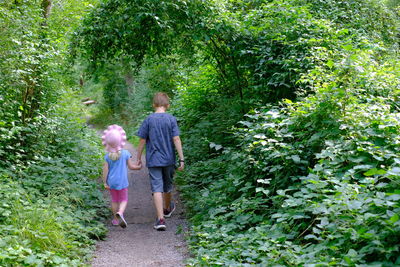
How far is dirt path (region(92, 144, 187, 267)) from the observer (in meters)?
4.83

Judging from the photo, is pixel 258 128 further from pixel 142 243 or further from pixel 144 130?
pixel 142 243

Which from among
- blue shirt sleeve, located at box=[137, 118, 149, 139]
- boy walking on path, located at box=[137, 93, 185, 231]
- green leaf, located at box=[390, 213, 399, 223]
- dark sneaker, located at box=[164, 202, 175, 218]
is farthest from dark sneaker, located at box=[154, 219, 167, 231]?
green leaf, located at box=[390, 213, 399, 223]

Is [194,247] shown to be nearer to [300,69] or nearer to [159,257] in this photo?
[159,257]

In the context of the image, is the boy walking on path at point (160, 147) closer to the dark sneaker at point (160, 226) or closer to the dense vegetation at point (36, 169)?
the dark sneaker at point (160, 226)

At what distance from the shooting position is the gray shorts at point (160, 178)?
608 cm

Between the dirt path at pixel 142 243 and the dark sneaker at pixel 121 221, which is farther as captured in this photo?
the dark sneaker at pixel 121 221

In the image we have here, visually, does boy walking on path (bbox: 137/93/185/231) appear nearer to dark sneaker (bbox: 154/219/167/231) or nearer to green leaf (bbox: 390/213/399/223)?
dark sneaker (bbox: 154/219/167/231)

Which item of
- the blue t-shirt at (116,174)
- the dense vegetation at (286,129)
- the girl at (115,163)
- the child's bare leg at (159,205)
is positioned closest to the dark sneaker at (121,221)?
the girl at (115,163)

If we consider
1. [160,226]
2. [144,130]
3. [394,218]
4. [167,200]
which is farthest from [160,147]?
[394,218]

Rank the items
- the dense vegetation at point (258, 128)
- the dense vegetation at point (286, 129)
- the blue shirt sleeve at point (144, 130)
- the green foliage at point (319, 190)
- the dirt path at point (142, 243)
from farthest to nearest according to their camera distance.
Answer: the blue shirt sleeve at point (144, 130)
the dirt path at point (142, 243)
the dense vegetation at point (258, 128)
the dense vegetation at point (286, 129)
the green foliage at point (319, 190)

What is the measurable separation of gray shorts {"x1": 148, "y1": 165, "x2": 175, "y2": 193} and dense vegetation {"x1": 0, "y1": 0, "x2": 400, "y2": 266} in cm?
65

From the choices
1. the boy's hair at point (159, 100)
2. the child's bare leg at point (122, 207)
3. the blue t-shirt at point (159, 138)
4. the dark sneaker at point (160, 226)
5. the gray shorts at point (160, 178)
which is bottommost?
the dark sneaker at point (160, 226)

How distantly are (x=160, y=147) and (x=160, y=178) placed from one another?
50cm

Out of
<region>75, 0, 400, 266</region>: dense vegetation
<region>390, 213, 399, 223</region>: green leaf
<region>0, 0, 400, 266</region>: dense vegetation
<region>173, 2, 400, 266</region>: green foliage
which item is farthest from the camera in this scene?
<region>0, 0, 400, 266</region>: dense vegetation
